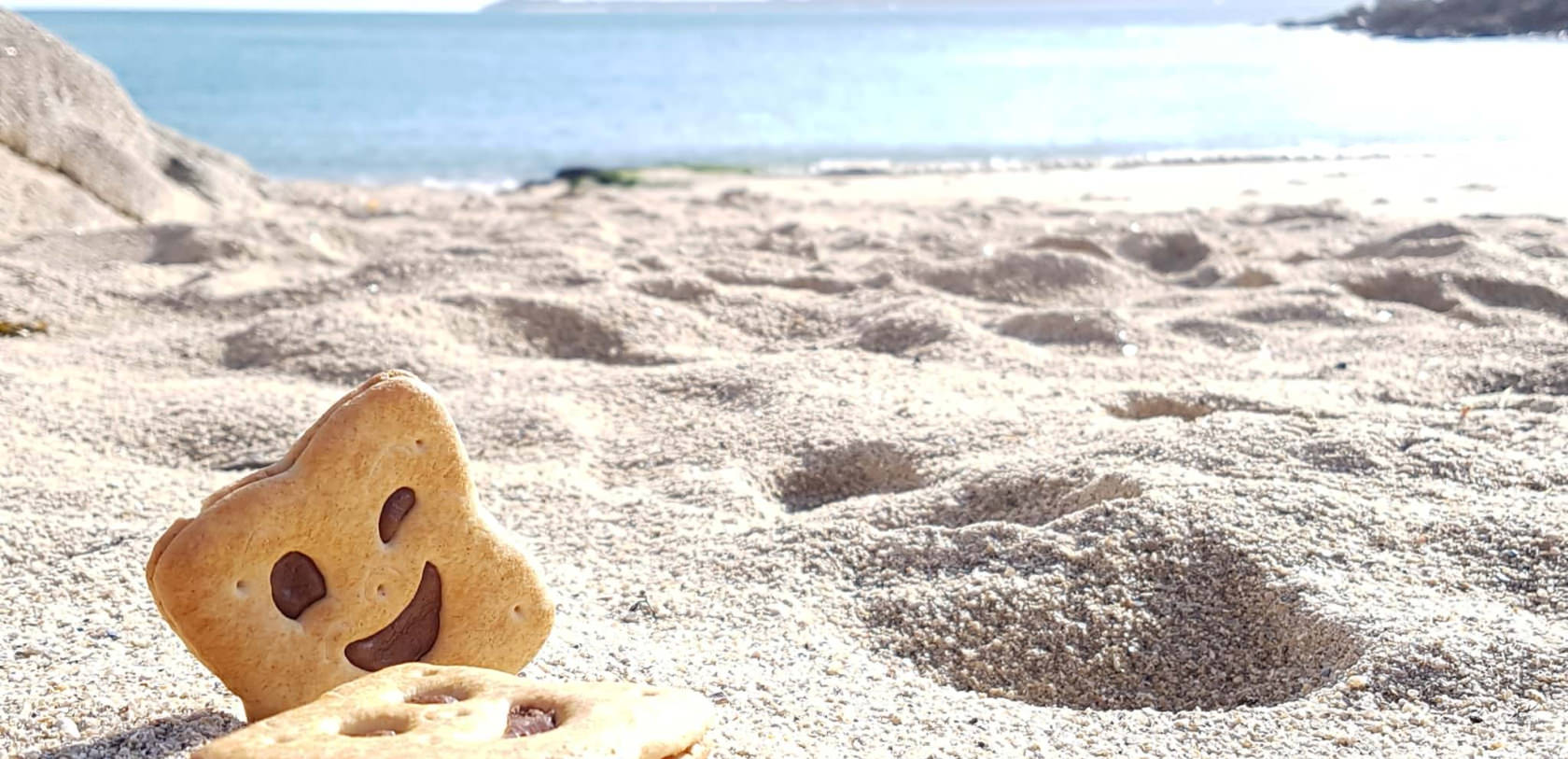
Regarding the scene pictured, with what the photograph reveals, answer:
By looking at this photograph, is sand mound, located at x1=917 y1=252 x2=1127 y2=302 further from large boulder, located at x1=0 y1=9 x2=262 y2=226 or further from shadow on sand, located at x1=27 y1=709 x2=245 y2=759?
large boulder, located at x1=0 y1=9 x2=262 y2=226

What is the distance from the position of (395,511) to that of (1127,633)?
117 cm

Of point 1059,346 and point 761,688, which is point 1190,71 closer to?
point 1059,346

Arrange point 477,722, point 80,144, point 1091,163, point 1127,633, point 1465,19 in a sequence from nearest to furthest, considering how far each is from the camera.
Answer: point 477,722, point 1127,633, point 80,144, point 1091,163, point 1465,19

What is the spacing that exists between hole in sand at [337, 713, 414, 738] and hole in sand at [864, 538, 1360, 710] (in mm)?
911

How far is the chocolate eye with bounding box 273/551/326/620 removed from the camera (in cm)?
171

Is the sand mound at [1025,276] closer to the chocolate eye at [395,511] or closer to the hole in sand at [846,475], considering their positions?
the hole in sand at [846,475]

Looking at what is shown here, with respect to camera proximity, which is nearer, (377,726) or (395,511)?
(377,726)

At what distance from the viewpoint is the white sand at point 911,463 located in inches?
74.9

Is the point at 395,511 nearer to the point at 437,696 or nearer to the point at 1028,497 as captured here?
the point at 437,696

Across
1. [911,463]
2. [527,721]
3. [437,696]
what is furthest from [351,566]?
[911,463]

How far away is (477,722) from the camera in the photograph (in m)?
1.41

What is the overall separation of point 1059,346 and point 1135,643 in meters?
2.07

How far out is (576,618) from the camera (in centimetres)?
224

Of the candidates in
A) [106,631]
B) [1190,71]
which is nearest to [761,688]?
[106,631]
